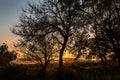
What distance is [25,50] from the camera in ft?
130

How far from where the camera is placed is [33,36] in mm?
35625

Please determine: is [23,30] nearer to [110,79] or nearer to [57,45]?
[57,45]

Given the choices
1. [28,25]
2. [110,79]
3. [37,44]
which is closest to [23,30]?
[28,25]

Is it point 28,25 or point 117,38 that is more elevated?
point 28,25

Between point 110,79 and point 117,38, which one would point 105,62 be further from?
point 110,79

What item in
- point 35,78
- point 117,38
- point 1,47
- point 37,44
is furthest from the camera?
point 1,47

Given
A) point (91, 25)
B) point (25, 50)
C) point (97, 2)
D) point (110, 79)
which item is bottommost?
point (110, 79)

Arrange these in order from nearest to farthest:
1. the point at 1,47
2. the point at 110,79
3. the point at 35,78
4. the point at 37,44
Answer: the point at 110,79, the point at 35,78, the point at 37,44, the point at 1,47

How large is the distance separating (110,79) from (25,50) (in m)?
18.6

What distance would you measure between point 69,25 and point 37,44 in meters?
5.61

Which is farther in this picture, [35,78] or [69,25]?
[69,25]

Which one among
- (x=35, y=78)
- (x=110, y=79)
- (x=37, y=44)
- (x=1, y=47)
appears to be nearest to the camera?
(x=110, y=79)

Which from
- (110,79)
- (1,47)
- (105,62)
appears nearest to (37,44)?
(105,62)

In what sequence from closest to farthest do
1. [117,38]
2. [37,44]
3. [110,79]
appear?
[110,79], [117,38], [37,44]
